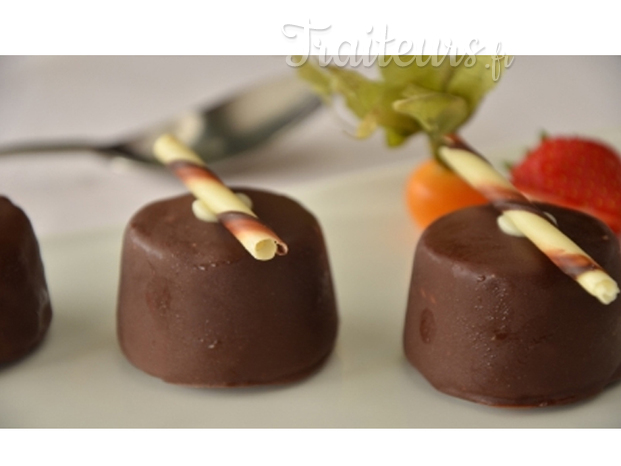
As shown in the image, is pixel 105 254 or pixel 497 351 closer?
pixel 497 351

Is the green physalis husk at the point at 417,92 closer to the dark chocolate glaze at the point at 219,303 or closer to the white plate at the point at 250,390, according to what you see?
the white plate at the point at 250,390

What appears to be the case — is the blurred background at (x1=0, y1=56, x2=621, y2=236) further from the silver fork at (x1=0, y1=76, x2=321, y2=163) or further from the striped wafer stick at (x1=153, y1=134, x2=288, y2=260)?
the striped wafer stick at (x1=153, y1=134, x2=288, y2=260)

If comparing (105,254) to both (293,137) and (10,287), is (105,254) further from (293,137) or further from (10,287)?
(293,137)

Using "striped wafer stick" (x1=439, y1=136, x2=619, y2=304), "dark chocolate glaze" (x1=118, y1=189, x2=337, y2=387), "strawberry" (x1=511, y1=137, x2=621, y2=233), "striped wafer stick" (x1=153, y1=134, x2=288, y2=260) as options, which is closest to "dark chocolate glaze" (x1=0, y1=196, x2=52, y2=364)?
"dark chocolate glaze" (x1=118, y1=189, x2=337, y2=387)

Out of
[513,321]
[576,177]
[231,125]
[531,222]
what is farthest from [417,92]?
[231,125]

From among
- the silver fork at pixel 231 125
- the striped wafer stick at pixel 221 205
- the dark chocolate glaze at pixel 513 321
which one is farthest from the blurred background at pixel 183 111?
the dark chocolate glaze at pixel 513 321

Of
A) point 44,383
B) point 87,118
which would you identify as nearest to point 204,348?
point 44,383
